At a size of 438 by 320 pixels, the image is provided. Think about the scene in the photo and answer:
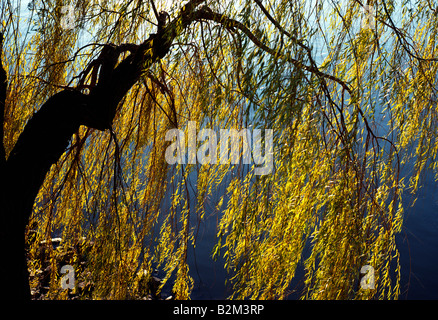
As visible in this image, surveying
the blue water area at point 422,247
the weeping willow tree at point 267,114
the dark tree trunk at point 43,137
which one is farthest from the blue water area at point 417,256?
the dark tree trunk at point 43,137

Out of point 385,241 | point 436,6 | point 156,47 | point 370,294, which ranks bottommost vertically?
point 370,294

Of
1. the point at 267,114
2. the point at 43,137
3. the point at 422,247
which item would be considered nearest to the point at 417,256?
the point at 422,247

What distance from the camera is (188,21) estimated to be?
1.83 metres

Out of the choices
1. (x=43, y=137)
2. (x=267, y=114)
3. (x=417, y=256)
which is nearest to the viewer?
(x=267, y=114)

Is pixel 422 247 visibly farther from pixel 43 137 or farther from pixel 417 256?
pixel 43 137

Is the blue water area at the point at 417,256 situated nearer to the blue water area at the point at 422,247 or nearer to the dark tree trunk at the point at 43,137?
the blue water area at the point at 422,247

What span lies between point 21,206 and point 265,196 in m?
0.96

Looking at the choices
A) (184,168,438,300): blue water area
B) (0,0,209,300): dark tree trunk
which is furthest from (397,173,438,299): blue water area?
(0,0,209,300): dark tree trunk

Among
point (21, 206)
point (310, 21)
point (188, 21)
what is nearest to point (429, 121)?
point (310, 21)

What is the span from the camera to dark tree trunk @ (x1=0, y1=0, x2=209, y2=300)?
1.74m

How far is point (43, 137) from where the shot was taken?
182 cm

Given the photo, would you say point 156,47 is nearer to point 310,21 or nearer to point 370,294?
point 310,21

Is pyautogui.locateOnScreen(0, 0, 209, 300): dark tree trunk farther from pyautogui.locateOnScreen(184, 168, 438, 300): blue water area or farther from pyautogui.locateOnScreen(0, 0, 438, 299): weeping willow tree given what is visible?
pyautogui.locateOnScreen(184, 168, 438, 300): blue water area

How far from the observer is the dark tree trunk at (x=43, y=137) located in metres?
1.74
